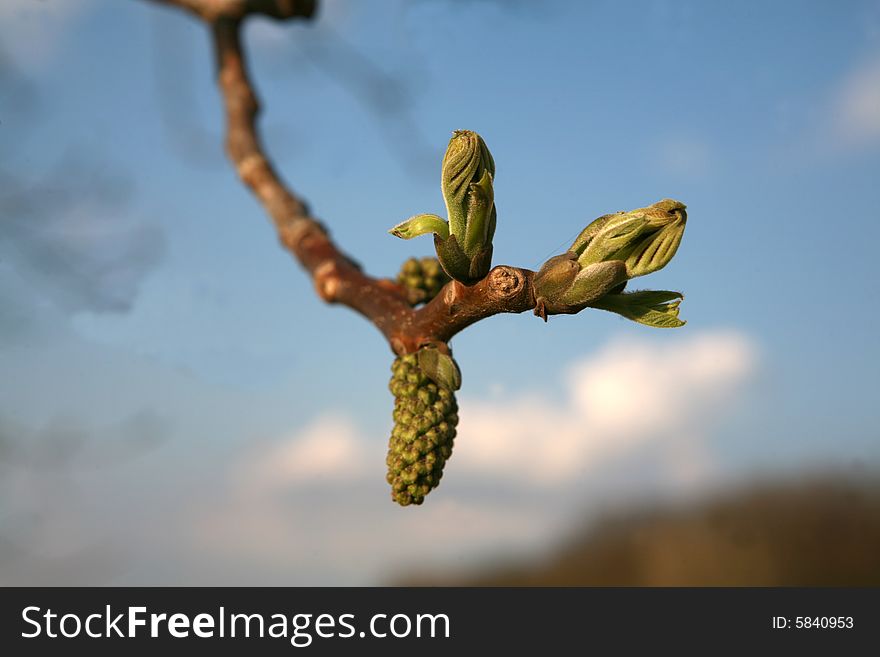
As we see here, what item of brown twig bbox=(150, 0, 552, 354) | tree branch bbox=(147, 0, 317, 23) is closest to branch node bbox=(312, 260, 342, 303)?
brown twig bbox=(150, 0, 552, 354)

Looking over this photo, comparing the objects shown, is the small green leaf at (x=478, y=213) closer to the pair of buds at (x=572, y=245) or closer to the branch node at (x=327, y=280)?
the pair of buds at (x=572, y=245)

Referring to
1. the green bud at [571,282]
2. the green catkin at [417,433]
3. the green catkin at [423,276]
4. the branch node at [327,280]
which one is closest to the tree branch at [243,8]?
the branch node at [327,280]

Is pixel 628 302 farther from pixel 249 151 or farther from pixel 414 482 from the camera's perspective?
pixel 249 151

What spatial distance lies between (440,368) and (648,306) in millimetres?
396

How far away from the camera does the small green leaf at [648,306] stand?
1.21 meters

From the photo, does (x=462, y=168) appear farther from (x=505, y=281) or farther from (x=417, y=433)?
(x=417, y=433)

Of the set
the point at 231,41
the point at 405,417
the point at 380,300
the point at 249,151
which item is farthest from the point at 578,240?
the point at 231,41

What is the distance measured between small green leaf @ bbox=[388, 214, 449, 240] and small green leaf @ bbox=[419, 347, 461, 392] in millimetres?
288

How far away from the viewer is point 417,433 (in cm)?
138

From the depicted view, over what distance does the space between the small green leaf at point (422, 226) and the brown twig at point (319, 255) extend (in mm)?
103

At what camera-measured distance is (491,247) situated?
1188 millimetres

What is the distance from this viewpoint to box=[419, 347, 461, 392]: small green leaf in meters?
1.40

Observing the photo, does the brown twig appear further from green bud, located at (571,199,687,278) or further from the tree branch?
green bud, located at (571,199,687,278)

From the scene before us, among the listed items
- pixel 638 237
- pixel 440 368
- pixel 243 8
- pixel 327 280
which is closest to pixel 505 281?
pixel 638 237
